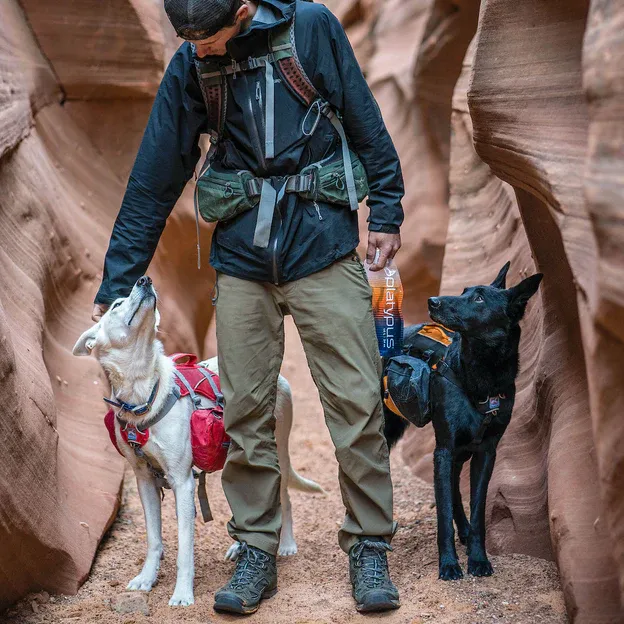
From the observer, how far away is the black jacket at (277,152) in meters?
4.18

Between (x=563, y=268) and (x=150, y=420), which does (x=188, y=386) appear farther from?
(x=563, y=268)

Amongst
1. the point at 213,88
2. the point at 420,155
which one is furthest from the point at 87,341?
the point at 420,155

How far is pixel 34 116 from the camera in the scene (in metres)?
6.89

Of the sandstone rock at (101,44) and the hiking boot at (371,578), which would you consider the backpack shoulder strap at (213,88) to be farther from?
the sandstone rock at (101,44)

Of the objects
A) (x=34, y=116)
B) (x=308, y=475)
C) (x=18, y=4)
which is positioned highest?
(x=18, y=4)

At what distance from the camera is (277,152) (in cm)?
420

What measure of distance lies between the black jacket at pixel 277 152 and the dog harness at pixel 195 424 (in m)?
0.59

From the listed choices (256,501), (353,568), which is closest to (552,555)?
(353,568)

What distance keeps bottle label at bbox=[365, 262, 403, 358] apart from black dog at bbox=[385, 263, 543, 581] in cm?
53

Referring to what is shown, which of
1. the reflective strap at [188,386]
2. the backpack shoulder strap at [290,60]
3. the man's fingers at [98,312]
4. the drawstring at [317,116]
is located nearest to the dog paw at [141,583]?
the reflective strap at [188,386]

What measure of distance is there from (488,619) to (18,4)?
5847mm

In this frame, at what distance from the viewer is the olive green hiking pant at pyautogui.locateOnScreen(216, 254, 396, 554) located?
4.23m

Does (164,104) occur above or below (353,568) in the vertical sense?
above

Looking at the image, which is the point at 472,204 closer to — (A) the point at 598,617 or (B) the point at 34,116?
(B) the point at 34,116
